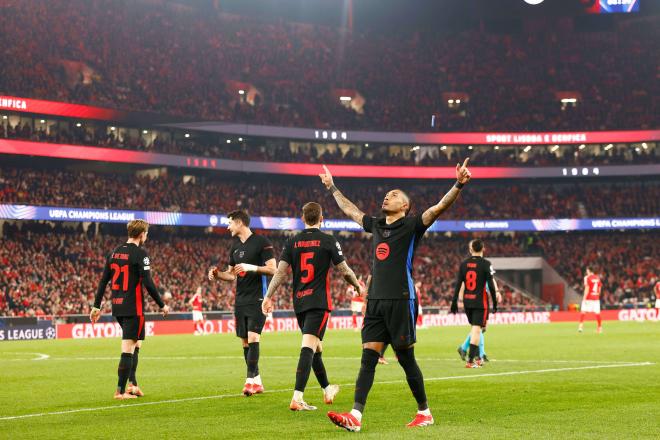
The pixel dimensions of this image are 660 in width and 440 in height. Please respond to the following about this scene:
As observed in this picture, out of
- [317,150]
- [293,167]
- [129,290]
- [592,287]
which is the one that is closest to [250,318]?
[129,290]

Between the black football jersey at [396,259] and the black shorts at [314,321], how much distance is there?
2.00 meters

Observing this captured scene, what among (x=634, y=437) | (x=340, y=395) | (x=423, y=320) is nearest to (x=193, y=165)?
(x=423, y=320)

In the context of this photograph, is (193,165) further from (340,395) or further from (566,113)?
(340,395)

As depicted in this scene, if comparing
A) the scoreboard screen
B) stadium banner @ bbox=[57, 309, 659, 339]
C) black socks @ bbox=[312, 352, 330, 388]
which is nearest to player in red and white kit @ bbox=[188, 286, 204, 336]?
stadium banner @ bbox=[57, 309, 659, 339]

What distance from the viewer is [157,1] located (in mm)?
74500

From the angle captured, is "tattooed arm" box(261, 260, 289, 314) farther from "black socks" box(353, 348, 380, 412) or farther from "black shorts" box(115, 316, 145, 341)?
"black shorts" box(115, 316, 145, 341)

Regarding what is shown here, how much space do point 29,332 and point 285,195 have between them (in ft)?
109

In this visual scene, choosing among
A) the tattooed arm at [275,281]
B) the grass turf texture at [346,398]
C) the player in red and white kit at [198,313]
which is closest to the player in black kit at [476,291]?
the grass turf texture at [346,398]

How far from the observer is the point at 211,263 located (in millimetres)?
61656

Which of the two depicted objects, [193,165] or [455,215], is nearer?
[193,165]

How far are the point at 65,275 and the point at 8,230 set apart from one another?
589cm

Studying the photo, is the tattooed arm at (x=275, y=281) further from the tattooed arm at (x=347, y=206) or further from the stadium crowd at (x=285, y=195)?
the stadium crowd at (x=285, y=195)

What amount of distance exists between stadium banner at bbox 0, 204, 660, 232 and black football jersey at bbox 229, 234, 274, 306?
38.9 meters

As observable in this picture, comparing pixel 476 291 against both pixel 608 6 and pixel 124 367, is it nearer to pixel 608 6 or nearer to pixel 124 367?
pixel 124 367
